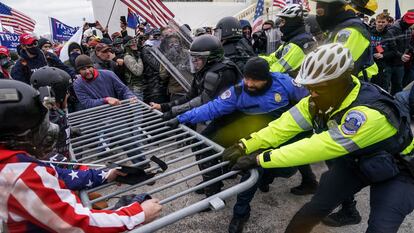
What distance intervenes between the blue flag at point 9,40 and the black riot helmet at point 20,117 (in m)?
10.7

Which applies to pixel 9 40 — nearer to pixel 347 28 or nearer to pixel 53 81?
pixel 53 81

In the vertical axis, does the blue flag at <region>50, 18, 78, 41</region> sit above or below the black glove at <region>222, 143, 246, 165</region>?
below

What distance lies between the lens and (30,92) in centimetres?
139

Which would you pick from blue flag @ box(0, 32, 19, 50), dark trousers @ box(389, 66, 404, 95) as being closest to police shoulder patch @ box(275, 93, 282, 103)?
dark trousers @ box(389, 66, 404, 95)

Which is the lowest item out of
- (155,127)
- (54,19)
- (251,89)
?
(54,19)

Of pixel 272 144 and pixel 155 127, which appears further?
pixel 155 127

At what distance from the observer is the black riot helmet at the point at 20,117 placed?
4.25 feet

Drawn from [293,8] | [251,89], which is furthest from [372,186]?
[293,8]

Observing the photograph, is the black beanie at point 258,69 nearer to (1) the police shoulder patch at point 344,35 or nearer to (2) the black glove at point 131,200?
(1) the police shoulder patch at point 344,35

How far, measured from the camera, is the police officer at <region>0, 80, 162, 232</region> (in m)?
1.26

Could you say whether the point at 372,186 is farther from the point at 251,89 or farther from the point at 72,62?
the point at 72,62

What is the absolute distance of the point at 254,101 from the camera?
297cm

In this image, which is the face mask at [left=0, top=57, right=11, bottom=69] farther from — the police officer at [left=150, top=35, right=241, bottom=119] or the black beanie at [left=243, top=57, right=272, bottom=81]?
the black beanie at [left=243, top=57, right=272, bottom=81]

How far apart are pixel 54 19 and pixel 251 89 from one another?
36.5ft
